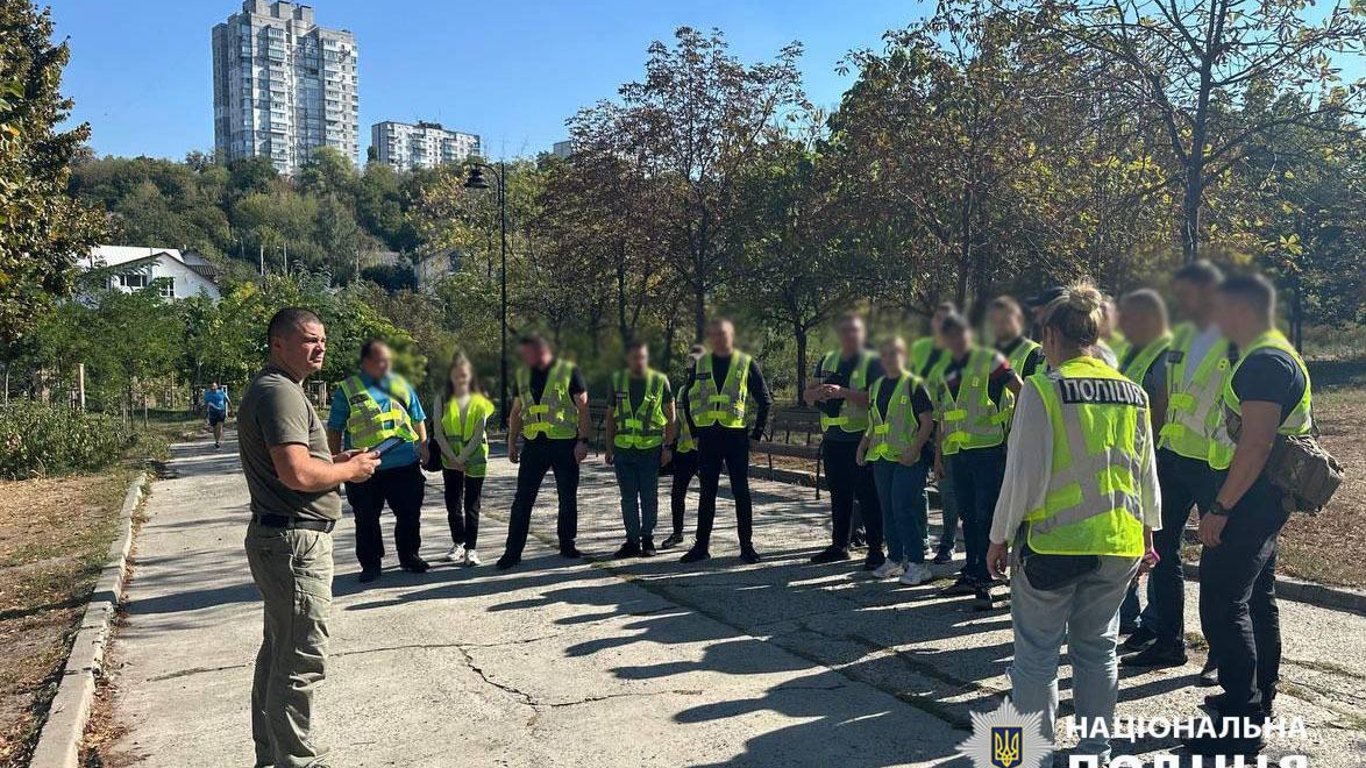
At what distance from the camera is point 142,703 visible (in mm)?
5219

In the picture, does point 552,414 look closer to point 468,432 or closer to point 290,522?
point 468,432

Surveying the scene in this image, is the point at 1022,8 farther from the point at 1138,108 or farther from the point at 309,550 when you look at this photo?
the point at 309,550

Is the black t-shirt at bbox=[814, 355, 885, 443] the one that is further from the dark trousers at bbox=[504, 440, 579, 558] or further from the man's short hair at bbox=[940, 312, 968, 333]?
the dark trousers at bbox=[504, 440, 579, 558]

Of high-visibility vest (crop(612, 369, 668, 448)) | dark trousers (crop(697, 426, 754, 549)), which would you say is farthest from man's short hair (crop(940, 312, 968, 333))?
high-visibility vest (crop(612, 369, 668, 448))

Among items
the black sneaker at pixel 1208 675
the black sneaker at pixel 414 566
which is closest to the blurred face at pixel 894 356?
the black sneaker at pixel 1208 675

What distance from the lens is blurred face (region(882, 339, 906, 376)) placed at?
651 cm

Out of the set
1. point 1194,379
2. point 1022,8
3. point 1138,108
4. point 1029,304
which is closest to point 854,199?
point 1022,8

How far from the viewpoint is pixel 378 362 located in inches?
198

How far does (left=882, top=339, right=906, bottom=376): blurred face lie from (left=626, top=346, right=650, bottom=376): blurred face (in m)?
1.71

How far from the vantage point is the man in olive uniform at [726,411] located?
7.70 metres

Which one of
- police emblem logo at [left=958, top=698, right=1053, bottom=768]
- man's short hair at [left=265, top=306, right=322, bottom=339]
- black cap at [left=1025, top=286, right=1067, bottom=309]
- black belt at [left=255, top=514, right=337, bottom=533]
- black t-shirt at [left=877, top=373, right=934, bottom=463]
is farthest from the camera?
black t-shirt at [left=877, top=373, right=934, bottom=463]

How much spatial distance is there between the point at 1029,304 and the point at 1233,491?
6.18 feet

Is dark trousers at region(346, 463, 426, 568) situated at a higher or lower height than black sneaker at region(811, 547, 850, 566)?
higher

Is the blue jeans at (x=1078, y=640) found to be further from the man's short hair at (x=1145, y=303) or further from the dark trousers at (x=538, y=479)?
the dark trousers at (x=538, y=479)
